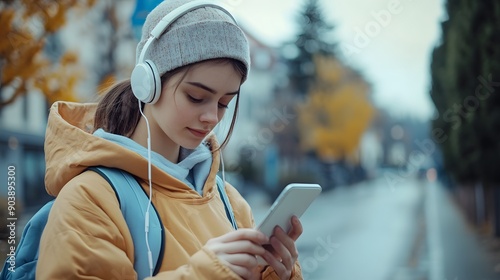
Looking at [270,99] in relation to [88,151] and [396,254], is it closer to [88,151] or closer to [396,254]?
[396,254]

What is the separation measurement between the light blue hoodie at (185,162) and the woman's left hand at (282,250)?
0.87 feet

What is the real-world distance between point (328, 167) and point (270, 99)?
6764mm

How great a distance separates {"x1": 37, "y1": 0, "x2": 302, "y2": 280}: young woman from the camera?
132cm

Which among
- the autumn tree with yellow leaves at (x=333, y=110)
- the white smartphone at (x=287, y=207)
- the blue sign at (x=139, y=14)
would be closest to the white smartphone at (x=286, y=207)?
the white smartphone at (x=287, y=207)

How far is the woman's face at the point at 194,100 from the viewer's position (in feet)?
4.89

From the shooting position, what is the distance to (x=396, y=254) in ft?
39.1

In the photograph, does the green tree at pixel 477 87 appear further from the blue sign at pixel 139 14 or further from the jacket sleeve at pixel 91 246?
the jacket sleeve at pixel 91 246

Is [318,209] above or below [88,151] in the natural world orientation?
below

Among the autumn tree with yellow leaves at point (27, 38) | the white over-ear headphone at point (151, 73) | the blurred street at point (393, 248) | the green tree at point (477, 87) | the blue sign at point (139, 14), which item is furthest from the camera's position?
the green tree at point (477, 87)

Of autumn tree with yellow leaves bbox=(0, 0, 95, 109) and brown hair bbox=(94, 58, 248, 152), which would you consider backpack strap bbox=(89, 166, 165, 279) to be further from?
autumn tree with yellow leaves bbox=(0, 0, 95, 109)

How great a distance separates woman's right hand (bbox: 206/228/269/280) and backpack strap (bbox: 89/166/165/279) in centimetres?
13

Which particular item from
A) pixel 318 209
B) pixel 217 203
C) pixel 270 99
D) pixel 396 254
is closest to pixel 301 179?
pixel 318 209

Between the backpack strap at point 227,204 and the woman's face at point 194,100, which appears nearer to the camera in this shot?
the woman's face at point 194,100

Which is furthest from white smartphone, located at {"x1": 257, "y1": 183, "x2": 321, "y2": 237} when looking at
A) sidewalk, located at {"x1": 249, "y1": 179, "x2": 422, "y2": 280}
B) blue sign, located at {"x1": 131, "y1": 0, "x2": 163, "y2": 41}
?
sidewalk, located at {"x1": 249, "y1": 179, "x2": 422, "y2": 280}
